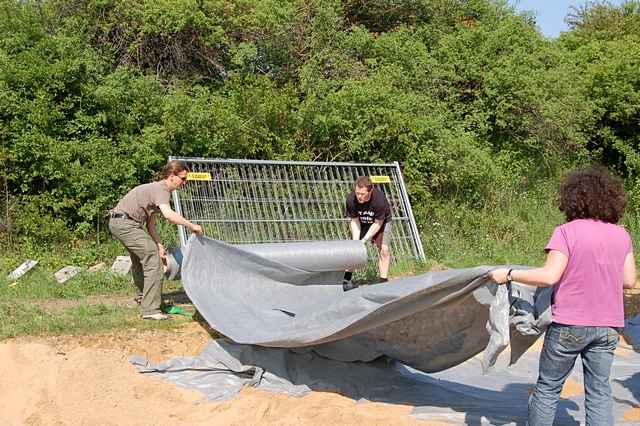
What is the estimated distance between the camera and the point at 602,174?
338cm

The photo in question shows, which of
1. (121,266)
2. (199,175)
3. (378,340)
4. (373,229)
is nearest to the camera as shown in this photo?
(378,340)

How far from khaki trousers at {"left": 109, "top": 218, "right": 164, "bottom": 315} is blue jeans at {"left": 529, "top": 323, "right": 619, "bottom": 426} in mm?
3742

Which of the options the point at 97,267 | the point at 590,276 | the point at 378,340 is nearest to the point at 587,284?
the point at 590,276

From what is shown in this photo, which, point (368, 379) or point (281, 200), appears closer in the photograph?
point (368, 379)

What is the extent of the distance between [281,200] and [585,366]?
20.7 ft

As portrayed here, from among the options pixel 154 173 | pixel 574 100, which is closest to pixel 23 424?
pixel 154 173

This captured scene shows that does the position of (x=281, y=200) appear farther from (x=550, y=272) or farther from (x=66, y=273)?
(x=550, y=272)

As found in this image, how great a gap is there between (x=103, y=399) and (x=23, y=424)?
0.53 metres

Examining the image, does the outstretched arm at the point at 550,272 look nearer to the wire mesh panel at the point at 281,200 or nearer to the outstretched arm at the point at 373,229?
the outstretched arm at the point at 373,229

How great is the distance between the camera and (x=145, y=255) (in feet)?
19.8

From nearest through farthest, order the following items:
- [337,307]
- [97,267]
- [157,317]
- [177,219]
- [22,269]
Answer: [337,307] → [177,219] → [157,317] → [22,269] → [97,267]

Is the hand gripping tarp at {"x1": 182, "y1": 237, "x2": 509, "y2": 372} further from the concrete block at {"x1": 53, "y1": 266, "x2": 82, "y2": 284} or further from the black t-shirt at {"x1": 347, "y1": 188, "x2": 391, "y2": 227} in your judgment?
the concrete block at {"x1": 53, "y1": 266, "x2": 82, "y2": 284}

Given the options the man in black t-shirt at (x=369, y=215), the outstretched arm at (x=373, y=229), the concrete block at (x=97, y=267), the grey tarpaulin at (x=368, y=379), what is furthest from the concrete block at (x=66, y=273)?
the outstretched arm at (x=373, y=229)

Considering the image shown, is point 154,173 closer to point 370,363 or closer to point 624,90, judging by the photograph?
point 370,363
